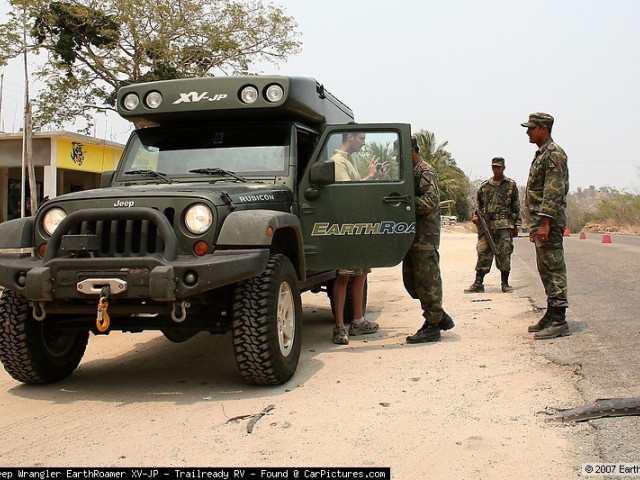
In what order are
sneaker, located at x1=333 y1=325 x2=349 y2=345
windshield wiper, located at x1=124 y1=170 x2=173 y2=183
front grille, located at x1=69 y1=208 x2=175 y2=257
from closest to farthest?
1. front grille, located at x1=69 y1=208 x2=175 y2=257
2. windshield wiper, located at x1=124 y1=170 x2=173 y2=183
3. sneaker, located at x1=333 y1=325 x2=349 y2=345

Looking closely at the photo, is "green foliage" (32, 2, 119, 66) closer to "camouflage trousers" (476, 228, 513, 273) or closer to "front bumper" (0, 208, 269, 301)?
"camouflage trousers" (476, 228, 513, 273)

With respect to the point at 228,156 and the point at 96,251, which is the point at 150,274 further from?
the point at 228,156

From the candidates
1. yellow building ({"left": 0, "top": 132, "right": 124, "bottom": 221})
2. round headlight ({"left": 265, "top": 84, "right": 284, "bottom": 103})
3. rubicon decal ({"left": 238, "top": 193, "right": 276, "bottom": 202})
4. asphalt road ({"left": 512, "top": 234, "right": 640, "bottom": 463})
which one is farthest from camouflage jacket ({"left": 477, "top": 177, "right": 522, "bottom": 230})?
yellow building ({"left": 0, "top": 132, "right": 124, "bottom": 221})

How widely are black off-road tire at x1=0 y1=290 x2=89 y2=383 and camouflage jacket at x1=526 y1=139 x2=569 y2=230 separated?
4.01 metres

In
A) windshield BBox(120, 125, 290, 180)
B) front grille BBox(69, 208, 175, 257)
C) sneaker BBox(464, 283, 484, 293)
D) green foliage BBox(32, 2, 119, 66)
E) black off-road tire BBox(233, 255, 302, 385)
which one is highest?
green foliage BBox(32, 2, 119, 66)

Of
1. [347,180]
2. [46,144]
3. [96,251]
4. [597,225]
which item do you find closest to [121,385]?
[96,251]

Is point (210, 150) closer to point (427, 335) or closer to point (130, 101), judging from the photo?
point (130, 101)

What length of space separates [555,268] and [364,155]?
1.93 m

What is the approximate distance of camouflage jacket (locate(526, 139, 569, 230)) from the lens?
19.1 feet

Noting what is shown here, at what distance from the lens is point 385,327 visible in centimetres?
716

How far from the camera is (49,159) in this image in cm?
1812

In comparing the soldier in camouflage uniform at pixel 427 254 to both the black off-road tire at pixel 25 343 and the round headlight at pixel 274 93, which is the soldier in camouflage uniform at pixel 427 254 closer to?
the round headlight at pixel 274 93

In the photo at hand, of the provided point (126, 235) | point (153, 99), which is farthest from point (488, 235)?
point (126, 235)

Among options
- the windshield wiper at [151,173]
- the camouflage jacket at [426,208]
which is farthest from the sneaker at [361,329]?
the windshield wiper at [151,173]
